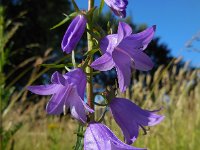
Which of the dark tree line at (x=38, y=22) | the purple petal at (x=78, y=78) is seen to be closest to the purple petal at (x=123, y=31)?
the purple petal at (x=78, y=78)

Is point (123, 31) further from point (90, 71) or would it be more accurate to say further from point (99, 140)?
point (99, 140)

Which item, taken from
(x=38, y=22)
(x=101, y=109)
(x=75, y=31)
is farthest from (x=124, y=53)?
(x=38, y=22)

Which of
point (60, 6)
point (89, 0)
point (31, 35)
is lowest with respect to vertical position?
point (89, 0)

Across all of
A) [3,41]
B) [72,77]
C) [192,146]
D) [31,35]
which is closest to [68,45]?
[72,77]

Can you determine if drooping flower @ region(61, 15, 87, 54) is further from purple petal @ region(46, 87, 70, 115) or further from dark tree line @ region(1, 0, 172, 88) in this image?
dark tree line @ region(1, 0, 172, 88)

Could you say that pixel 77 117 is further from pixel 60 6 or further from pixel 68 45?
pixel 60 6

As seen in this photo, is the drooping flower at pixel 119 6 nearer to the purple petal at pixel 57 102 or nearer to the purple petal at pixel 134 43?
the purple petal at pixel 134 43
